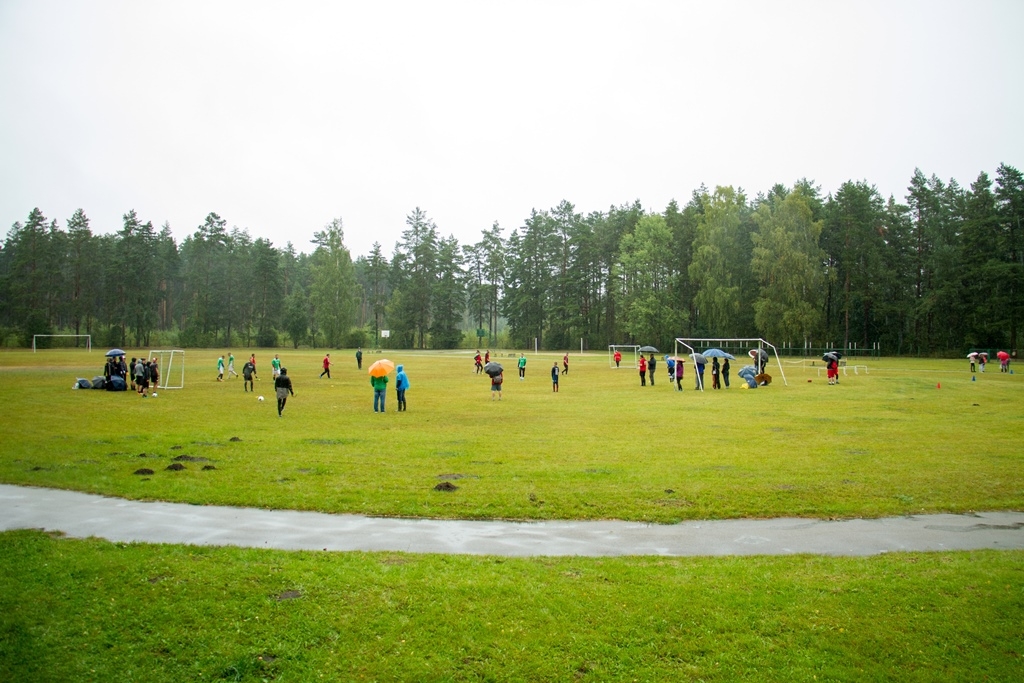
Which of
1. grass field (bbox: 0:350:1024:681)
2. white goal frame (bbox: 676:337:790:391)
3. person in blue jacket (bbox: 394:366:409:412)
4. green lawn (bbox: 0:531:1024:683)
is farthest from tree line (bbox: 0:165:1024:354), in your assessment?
green lawn (bbox: 0:531:1024:683)

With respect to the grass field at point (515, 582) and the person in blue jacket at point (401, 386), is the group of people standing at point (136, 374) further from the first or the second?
the person in blue jacket at point (401, 386)

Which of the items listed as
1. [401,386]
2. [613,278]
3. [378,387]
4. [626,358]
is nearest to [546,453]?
[401,386]

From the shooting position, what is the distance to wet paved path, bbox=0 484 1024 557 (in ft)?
29.0

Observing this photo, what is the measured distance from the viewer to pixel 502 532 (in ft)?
31.8

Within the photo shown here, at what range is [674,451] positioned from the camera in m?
16.1

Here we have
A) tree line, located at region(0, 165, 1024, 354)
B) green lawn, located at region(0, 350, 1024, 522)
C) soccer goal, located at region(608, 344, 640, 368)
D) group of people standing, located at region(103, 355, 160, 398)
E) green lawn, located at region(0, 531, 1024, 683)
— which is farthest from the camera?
tree line, located at region(0, 165, 1024, 354)

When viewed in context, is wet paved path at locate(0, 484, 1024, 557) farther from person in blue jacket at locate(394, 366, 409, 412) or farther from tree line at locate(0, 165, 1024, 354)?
tree line at locate(0, 165, 1024, 354)

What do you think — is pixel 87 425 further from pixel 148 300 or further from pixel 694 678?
pixel 148 300

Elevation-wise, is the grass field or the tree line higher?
the tree line

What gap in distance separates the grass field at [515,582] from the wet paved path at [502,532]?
47cm

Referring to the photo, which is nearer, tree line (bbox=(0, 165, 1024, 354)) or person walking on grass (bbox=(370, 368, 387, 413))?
person walking on grass (bbox=(370, 368, 387, 413))

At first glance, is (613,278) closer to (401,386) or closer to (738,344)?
(738,344)

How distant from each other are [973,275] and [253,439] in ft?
246

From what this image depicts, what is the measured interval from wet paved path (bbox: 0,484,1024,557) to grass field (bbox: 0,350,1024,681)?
0.47m
